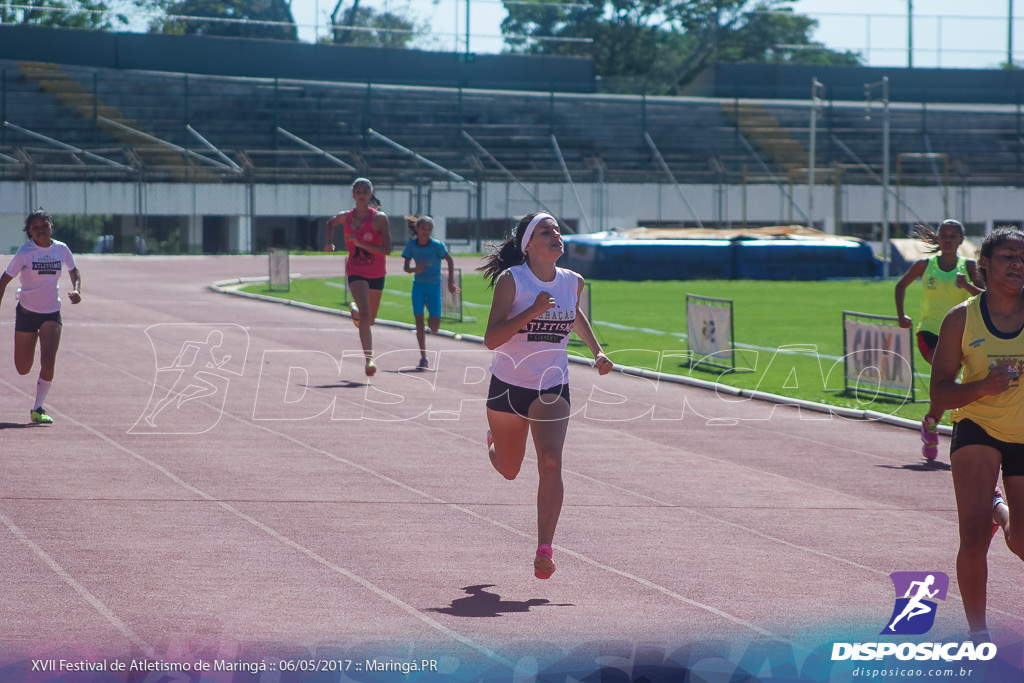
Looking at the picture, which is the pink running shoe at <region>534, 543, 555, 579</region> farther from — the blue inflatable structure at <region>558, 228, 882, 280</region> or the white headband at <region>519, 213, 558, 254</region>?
the blue inflatable structure at <region>558, 228, 882, 280</region>

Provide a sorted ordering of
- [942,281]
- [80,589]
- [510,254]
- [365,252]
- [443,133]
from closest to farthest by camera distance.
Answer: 1. [80,589]
2. [510,254]
3. [942,281]
4. [365,252]
5. [443,133]

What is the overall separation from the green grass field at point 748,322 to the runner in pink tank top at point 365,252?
3.93 meters

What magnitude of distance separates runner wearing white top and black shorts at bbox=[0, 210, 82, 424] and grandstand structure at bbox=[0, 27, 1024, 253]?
36.5 m

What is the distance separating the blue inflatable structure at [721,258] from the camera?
39.2 meters

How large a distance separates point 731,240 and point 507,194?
13.6 m

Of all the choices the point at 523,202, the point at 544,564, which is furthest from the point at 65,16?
the point at 544,564

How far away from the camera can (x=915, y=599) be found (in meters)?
6.65

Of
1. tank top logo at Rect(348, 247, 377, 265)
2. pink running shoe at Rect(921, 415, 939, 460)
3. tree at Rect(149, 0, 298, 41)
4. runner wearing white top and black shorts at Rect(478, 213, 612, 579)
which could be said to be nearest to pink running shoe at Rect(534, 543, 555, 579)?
runner wearing white top and black shorts at Rect(478, 213, 612, 579)

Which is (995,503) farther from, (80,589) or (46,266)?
(46,266)

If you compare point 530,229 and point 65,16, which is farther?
point 65,16

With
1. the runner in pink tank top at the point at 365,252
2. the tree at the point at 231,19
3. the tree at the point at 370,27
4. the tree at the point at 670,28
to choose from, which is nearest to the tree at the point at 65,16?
the tree at the point at 231,19

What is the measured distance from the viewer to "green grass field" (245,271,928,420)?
1612 centimetres

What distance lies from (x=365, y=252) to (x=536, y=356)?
8.60 m

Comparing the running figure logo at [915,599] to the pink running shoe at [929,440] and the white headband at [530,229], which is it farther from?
the pink running shoe at [929,440]
